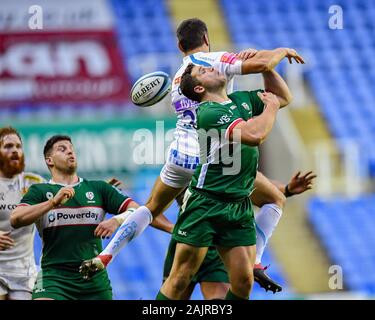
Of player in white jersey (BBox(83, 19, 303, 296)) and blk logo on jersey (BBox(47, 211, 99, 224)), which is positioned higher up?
player in white jersey (BBox(83, 19, 303, 296))

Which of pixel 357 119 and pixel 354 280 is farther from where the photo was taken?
pixel 357 119

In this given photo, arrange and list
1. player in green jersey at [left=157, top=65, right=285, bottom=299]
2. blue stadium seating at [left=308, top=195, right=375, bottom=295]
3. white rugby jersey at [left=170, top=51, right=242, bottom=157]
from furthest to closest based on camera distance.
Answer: blue stadium seating at [left=308, top=195, right=375, bottom=295]
white rugby jersey at [left=170, top=51, right=242, bottom=157]
player in green jersey at [left=157, top=65, right=285, bottom=299]

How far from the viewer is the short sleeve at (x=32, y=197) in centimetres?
784

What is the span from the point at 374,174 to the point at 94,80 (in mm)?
4679

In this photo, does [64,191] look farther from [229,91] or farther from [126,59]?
[126,59]

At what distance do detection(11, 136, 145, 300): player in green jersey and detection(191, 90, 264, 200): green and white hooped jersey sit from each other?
0.81 metres

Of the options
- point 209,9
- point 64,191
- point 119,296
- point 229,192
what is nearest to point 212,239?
point 229,192

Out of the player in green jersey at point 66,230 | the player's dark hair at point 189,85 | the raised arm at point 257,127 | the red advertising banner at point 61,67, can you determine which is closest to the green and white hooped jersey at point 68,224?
the player in green jersey at point 66,230

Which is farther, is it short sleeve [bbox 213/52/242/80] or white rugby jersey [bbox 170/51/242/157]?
white rugby jersey [bbox 170/51/242/157]

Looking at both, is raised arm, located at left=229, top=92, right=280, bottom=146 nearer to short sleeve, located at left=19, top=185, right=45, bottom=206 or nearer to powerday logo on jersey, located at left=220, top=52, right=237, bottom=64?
Answer: powerday logo on jersey, located at left=220, top=52, right=237, bottom=64

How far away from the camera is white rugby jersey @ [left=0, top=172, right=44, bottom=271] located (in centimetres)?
830

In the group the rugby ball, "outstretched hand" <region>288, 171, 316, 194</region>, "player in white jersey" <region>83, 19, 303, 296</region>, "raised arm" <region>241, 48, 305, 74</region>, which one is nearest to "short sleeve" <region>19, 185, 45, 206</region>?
"player in white jersey" <region>83, 19, 303, 296</region>

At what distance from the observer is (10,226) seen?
8312 millimetres

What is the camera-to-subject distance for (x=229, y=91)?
812cm
